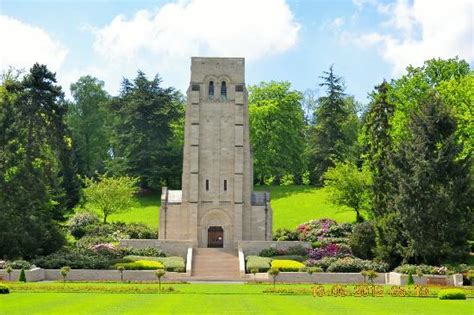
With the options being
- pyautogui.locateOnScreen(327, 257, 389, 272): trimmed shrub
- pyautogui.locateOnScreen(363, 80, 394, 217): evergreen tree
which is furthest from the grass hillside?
pyautogui.locateOnScreen(327, 257, 389, 272): trimmed shrub

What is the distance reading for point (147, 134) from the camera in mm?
76125

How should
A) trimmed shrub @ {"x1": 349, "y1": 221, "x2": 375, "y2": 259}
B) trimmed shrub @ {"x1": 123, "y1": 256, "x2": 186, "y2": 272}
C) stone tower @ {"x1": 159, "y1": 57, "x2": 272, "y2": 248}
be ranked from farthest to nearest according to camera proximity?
1. stone tower @ {"x1": 159, "y1": 57, "x2": 272, "y2": 248}
2. trimmed shrub @ {"x1": 349, "y1": 221, "x2": 375, "y2": 259}
3. trimmed shrub @ {"x1": 123, "y1": 256, "x2": 186, "y2": 272}

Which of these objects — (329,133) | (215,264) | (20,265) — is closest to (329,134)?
(329,133)

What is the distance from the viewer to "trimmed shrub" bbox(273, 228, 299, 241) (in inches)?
2211

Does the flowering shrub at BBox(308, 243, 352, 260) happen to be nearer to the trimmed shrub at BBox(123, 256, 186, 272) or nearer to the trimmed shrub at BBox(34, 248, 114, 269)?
the trimmed shrub at BBox(123, 256, 186, 272)

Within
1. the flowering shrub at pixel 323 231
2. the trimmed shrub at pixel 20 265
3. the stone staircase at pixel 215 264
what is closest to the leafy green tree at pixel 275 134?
the flowering shrub at pixel 323 231

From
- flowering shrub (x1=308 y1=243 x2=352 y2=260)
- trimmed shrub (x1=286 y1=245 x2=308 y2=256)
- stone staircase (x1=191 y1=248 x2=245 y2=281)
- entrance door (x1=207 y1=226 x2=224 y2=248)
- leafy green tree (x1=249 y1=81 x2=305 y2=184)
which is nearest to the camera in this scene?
stone staircase (x1=191 y1=248 x2=245 y2=281)

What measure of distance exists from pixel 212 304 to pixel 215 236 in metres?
31.2

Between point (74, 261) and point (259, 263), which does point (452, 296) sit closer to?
point (259, 263)

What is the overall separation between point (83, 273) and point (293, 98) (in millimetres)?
50730

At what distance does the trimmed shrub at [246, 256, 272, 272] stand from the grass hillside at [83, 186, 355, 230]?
16610mm

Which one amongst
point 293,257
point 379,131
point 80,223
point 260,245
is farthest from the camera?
point 80,223

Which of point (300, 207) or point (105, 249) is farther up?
point (300, 207)

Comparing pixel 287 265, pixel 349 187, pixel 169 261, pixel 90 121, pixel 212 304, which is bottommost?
pixel 212 304
